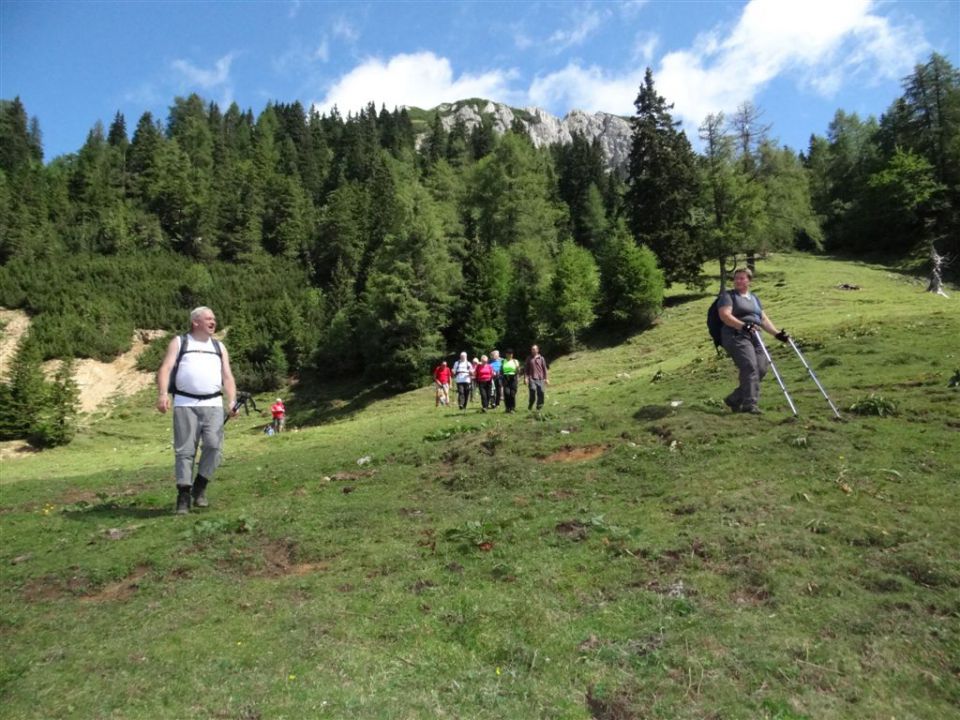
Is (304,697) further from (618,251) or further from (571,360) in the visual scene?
(618,251)

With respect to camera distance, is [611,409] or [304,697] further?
[611,409]

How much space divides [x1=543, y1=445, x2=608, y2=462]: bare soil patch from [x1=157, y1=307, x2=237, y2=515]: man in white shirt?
5.11m

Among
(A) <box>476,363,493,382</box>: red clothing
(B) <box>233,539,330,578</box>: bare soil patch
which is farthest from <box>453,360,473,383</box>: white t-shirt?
(B) <box>233,539,330,578</box>: bare soil patch

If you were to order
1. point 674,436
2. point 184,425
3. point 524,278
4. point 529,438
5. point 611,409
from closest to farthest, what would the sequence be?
point 184,425
point 674,436
point 529,438
point 611,409
point 524,278

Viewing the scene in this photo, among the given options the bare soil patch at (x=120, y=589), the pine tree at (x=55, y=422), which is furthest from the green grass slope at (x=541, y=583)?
the pine tree at (x=55, y=422)

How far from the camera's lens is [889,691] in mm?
3828

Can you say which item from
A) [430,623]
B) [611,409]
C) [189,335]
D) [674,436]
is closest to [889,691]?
[430,623]

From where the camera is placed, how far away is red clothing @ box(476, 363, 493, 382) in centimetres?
2230

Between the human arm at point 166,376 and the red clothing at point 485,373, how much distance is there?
14.3 metres

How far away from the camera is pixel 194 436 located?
28.3ft

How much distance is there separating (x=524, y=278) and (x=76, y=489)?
44379mm

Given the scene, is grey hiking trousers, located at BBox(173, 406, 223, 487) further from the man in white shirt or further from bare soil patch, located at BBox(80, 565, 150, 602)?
bare soil patch, located at BBox(80, 565, 150, 602)

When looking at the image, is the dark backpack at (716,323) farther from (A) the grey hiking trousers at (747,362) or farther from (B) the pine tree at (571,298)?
(B) the pine tree at (571,298)

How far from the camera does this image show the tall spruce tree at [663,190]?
53.7 m
